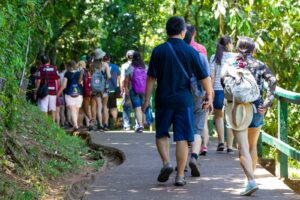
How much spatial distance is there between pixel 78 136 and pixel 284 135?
7.02 meters

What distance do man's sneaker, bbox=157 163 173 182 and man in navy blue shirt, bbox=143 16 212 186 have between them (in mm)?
16

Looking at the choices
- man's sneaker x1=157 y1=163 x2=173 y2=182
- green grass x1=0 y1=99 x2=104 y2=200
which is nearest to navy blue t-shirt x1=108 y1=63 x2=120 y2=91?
green grass x1=0 y1=99 x2=104 y2=200

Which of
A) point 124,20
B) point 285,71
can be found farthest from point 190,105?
point 124,20

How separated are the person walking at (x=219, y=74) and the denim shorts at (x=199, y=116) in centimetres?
103

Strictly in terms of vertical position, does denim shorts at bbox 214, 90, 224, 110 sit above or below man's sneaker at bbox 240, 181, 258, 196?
above

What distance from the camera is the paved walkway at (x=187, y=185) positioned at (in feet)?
27.3

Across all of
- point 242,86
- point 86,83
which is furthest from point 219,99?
point 86,83

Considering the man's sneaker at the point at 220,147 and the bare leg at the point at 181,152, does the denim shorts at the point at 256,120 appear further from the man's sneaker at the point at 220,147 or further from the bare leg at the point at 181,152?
the man's sneaker at the point at 220,147

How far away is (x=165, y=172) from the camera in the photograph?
29.0ft

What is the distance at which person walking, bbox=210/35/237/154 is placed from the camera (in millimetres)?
11328

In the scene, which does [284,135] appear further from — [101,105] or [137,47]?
[137,47]

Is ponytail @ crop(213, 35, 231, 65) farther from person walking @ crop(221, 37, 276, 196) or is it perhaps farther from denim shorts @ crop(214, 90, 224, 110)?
person walking @ crop(221, 37, 276, 196)

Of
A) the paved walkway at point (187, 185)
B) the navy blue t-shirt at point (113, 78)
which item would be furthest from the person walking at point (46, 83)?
the paved walkway at point (187, 185)

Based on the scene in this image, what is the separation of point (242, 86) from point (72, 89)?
32.9 feet
